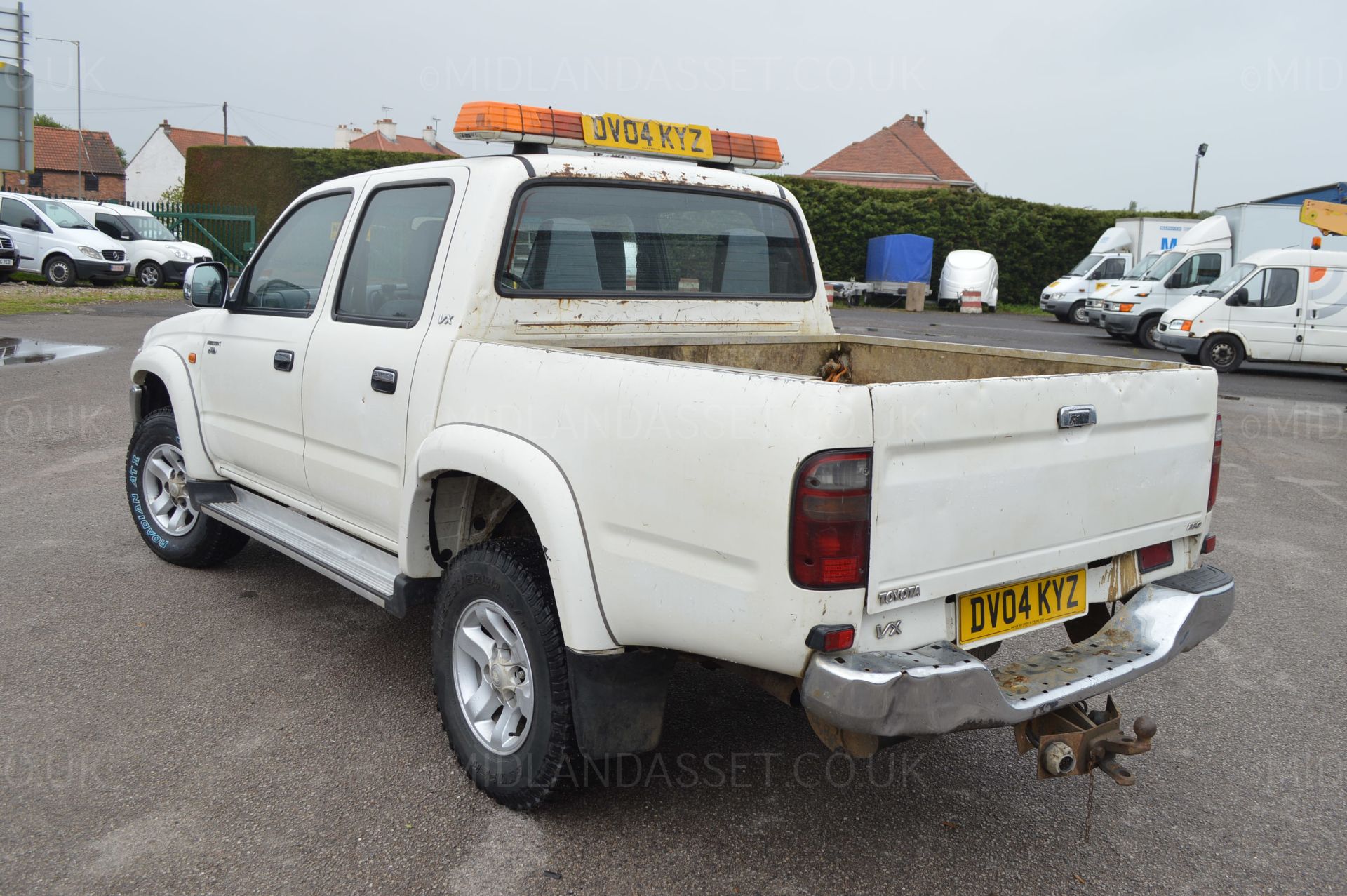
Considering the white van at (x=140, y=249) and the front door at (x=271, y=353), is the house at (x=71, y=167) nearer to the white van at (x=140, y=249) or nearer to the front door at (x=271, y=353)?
the white van at (x=140, y=249)

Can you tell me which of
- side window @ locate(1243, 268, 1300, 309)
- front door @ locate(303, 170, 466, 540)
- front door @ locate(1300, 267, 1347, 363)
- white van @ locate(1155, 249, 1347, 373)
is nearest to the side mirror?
front door @ locate(303, 170, 466, 540)

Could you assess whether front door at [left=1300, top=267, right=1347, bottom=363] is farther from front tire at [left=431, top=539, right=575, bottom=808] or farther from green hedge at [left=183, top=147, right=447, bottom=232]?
green hedge at [left=183, top=147, right=447, bottom=232]

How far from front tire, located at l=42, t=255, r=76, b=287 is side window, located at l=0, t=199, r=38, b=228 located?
2.64ft

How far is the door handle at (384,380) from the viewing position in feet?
11.7

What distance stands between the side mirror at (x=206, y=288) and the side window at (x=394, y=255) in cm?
104

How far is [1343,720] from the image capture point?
3.91 m

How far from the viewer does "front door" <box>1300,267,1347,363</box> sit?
16344 millimetres

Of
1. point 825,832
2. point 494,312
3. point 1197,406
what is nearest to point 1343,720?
point 1197,406

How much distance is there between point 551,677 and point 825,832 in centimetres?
96

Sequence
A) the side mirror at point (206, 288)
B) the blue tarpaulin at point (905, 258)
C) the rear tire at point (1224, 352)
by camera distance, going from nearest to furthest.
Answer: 1. the side mirror at point (206, 288)
2. the rear tire at point (1224, 352)
3. the blue tarpaulin at point (905, 258)

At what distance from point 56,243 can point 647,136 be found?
1979 centimetres

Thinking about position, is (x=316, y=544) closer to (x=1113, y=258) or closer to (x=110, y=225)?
(x=110, y=225)

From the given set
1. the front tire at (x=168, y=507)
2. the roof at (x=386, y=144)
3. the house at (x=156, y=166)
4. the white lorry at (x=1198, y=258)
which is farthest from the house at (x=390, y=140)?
the front tire at (x=168, y=507)

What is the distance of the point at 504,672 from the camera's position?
122 inches
